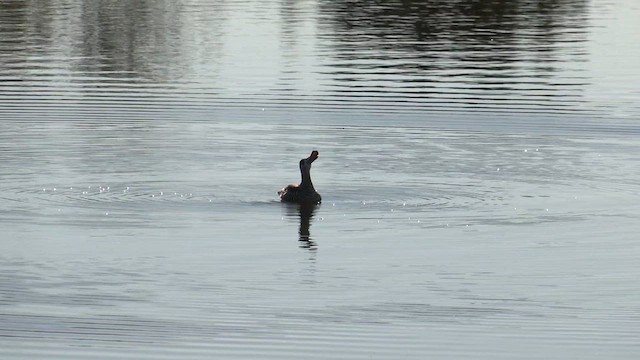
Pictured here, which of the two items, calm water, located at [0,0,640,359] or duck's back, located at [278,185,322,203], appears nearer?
calm water, located at [0,0,640,359]

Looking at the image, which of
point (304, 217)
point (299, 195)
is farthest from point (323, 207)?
point (304, 217)

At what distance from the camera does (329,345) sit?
52.7ft

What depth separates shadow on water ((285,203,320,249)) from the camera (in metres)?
21.2

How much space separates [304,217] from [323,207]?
807mm

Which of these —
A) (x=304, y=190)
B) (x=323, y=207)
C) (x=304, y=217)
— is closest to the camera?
(x=304, y=217)

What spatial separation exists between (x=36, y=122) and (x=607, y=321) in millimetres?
17523

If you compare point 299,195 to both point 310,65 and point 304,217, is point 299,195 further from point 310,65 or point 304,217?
point 310,65

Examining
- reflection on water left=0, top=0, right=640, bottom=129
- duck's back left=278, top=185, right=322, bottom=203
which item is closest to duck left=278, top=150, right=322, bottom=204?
duck's back left=278, top=185, right=322, bottom=203

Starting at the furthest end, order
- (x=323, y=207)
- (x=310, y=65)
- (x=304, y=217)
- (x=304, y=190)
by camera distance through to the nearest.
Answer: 1. (x=310, y=65)
2. (x=323, y=207)
3. (x=304, y=190)
4. (x=304, y=217)

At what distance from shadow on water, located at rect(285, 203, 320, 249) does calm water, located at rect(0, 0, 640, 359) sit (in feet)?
0.18

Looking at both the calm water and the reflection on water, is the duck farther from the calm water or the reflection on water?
the reflection on water

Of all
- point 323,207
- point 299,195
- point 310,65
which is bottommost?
point 310,65

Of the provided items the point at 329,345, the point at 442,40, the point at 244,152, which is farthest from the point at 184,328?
the point at 442,40

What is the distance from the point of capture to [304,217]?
2288 cm
